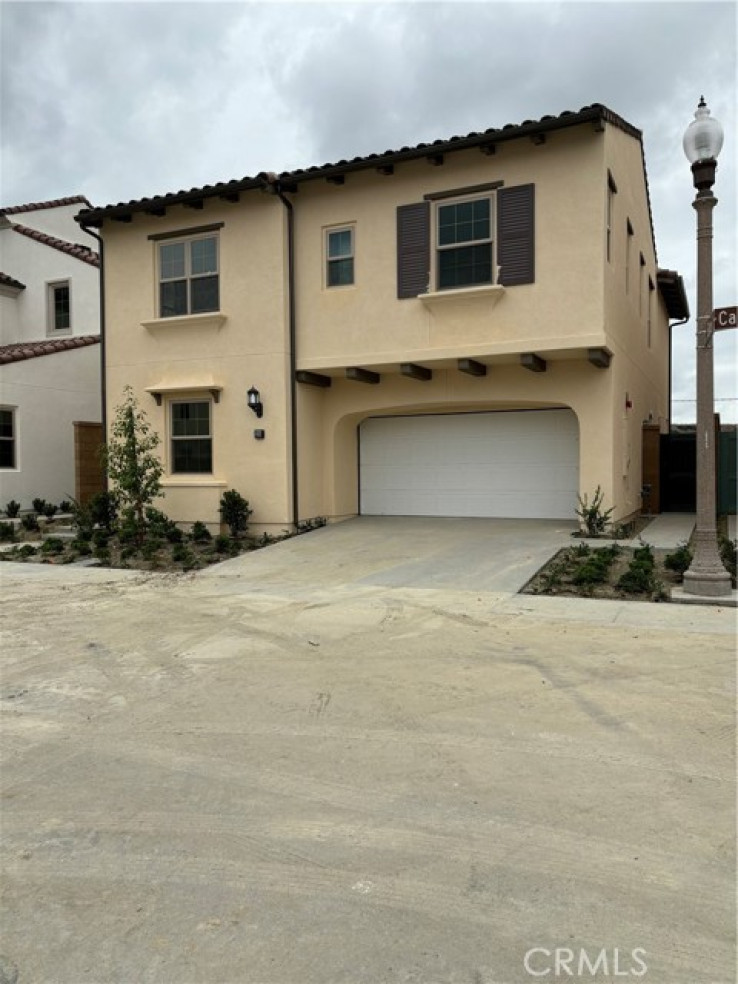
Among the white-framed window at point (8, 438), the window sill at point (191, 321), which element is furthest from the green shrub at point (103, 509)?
the white-framed window at point (8, 438)

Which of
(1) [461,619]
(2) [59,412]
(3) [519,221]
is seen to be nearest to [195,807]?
(1) [461,619]

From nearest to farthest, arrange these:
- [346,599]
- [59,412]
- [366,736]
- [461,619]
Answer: [366,736], [461,619], [346,599], [59,412]

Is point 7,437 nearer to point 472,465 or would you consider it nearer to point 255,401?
point 255,401

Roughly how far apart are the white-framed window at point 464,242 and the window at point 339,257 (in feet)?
5.44

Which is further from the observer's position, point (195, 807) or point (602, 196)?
point (602, 196)

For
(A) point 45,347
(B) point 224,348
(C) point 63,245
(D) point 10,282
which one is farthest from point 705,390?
(D) point 10,282

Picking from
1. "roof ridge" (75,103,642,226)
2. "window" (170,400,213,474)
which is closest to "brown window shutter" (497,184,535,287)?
"roof ridge" (75,103,642,226)

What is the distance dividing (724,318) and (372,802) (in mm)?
6656

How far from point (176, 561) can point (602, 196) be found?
8613 mm

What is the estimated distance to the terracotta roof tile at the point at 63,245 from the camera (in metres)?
20.0

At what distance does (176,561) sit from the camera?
1139 cm

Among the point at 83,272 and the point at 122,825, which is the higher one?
the point at 83,272

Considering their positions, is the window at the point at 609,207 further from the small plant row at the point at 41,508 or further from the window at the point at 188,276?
the small plant row at the point at 41,508

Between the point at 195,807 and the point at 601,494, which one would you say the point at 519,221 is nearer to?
the point at 601,494
